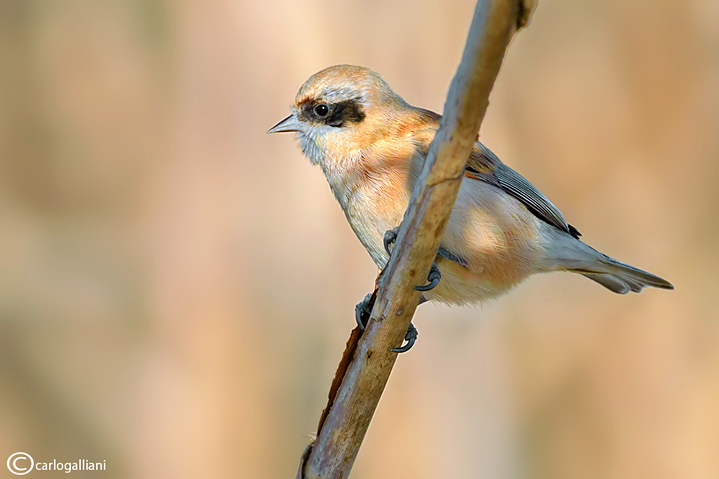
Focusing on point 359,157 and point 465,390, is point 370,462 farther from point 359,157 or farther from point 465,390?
point 359,157

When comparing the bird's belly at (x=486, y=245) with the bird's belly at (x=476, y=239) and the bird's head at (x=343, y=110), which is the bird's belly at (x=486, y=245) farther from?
the bird's head at (x=343, y=110)

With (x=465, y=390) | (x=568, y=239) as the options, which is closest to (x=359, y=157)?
(x=568, y=239)

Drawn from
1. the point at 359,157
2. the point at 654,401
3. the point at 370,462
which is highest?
the point at 359,157

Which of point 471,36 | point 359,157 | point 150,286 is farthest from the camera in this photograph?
point 150,286

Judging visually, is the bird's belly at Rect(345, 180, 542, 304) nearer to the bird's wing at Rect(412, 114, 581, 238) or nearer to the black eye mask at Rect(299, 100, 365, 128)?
the bird's wing at Rect(412, 114, 581, 238)

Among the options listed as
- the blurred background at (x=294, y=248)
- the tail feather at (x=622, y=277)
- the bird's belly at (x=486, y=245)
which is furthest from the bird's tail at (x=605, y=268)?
the blurred background at (x=294, y=248)

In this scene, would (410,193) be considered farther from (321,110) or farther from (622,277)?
(622,277)

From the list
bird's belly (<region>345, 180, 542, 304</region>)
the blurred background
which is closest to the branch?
bird's belly (<region>345, 180, 542, 304</region>)

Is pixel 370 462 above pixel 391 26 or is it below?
below
